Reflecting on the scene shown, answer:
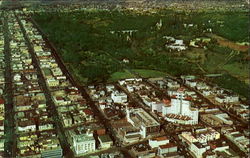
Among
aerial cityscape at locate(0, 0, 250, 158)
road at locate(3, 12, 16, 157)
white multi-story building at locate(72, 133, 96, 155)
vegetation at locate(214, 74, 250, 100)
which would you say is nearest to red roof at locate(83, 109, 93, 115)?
aerial cityscape at locate(0, 0, 250, 158)

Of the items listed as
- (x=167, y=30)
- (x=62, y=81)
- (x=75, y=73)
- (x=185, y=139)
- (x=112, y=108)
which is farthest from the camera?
(x=167, y=30)

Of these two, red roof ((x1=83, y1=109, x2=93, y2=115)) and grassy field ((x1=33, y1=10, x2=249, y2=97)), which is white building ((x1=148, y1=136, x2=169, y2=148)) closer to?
red roof ((x1=83, y1=109, x2=93, y2=115))

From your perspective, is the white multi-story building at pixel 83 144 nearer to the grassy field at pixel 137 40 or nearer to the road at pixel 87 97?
the road at pixel 87 97

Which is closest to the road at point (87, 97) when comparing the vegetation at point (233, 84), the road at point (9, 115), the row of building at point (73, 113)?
the row of building at point (73, 113)

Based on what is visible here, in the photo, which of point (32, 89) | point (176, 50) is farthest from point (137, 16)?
point (32, 89)

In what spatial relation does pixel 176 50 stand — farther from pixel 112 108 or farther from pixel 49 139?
pixel 49 139

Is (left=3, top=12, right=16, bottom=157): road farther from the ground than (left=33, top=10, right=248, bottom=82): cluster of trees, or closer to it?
closer to it

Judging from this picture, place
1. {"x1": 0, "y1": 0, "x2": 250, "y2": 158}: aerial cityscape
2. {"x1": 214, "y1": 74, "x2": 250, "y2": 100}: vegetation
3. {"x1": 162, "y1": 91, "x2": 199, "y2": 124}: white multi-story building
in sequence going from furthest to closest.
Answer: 1. {"x1": 214, "y1": 74, "x2": 250, "y2": 100}: vegetation
2. {"x1": 162, "y1": 91, "x2": 199, "y2": 124}: white multi-story building
3. {"x1": 0, "y1": 0, "x2": 250, "y2": 158}: aerial cityscape
